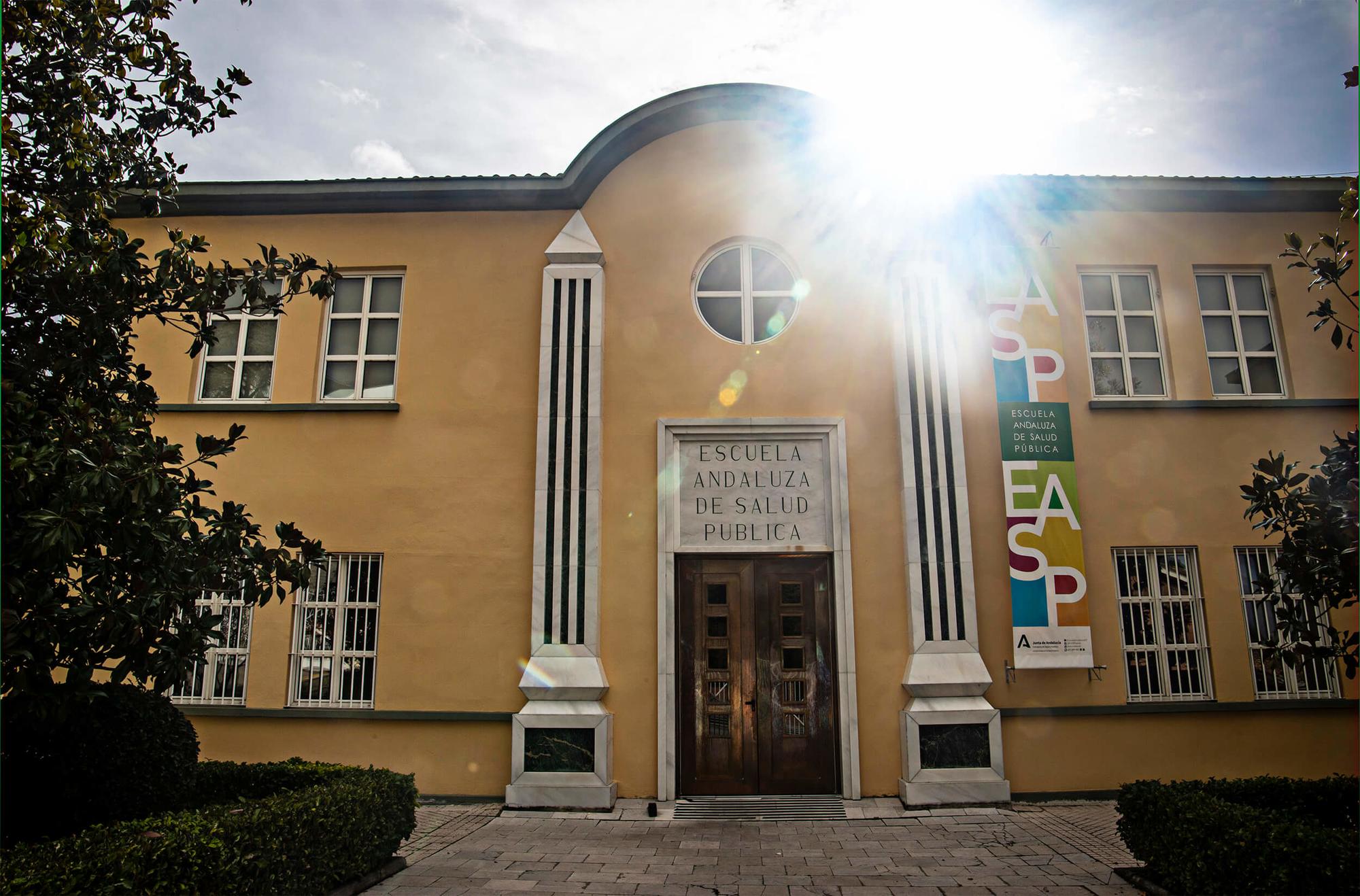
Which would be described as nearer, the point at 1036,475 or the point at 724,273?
the point at 1036,475

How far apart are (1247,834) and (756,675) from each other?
499cm

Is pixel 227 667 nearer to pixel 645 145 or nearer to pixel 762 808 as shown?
pixel 762 808

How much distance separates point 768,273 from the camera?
1067 cm

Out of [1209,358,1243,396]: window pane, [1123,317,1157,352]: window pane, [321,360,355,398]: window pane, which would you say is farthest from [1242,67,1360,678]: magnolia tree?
[321,360,355,398]: window pane

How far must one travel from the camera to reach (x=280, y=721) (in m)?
9.88

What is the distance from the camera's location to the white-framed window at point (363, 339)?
10.8m

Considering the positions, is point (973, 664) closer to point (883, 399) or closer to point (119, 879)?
point (883, 399)

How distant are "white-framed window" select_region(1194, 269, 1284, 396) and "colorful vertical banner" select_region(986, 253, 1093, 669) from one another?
2.05 meters

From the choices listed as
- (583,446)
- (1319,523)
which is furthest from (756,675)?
(1319,523)

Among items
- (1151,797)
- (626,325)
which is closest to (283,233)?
(626,325)

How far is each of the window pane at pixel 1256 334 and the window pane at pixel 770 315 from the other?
5747 millimetres

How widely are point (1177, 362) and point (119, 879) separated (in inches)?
453

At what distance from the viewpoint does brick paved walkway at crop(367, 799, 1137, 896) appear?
6.71 m

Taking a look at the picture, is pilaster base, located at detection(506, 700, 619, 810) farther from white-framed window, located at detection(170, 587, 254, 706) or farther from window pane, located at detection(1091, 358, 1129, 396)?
window pane, located at detection(1091, 358, 1129, 396)
